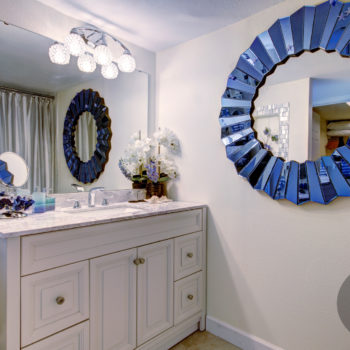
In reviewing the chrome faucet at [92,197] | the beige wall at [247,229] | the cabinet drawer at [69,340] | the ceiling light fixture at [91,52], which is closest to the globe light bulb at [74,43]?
the ceiling light fixture at [91,52]

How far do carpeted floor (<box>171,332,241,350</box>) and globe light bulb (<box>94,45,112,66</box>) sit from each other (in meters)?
1.98

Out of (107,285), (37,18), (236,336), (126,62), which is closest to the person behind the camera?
(107,285)

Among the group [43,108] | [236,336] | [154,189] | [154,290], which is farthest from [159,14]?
[236,336]

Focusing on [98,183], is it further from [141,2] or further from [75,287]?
[141,2]

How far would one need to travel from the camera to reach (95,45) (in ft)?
6.43

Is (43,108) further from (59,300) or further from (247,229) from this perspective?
(247,229)

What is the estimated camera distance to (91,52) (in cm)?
198

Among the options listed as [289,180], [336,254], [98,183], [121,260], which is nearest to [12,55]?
[98,183]

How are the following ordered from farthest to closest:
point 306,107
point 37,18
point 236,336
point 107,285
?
point 236,336, point 37,18, point 306,107, point 107,285

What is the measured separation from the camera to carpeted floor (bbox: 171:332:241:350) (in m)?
1.86

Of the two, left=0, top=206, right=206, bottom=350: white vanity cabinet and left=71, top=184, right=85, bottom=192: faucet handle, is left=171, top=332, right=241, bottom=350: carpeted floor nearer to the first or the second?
left=0, top=206, right=206, bottom=350: white vanity cabinet

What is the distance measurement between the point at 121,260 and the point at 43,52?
1.36 m

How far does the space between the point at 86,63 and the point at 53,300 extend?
148 centimetres

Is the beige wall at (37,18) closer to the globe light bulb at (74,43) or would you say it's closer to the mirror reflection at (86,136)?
the globe light bulb at (74,43)
